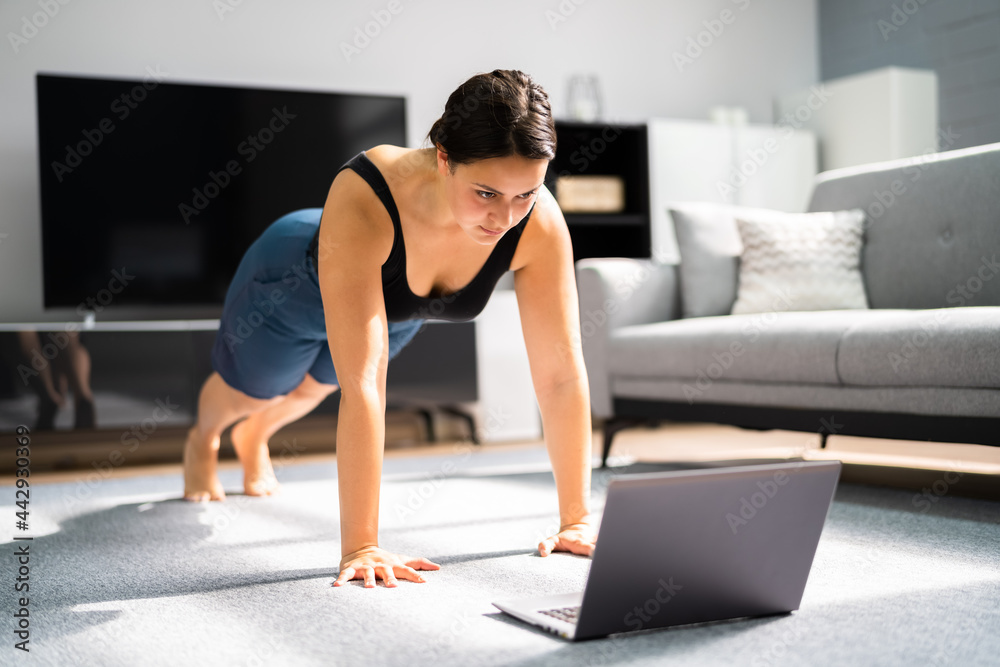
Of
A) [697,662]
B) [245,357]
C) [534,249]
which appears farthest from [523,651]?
→ [245,357]

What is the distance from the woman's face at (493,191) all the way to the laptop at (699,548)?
0.46m

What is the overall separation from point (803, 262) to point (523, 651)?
86.1 inches

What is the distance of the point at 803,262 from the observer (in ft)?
9.78

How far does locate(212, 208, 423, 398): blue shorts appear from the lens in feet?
6.49

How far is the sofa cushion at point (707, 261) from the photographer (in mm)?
3141

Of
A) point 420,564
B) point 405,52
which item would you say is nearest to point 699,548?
point 420,564

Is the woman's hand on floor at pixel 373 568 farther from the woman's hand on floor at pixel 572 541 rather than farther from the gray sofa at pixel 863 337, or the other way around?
the gray sofa at pixel 863 337

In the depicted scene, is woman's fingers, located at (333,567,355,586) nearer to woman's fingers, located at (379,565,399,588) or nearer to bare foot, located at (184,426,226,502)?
woman's fingers, located at (379,565,399,588)

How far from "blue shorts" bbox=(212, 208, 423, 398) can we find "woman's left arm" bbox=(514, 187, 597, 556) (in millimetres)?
402

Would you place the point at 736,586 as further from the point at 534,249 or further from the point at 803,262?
the point at 803,262

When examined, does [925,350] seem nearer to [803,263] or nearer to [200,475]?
[803,263]

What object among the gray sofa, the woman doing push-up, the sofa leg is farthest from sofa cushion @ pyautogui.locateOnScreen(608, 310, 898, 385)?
the woman doing push-up

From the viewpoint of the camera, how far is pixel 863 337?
7.25 ft

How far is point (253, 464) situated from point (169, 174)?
1.72m
